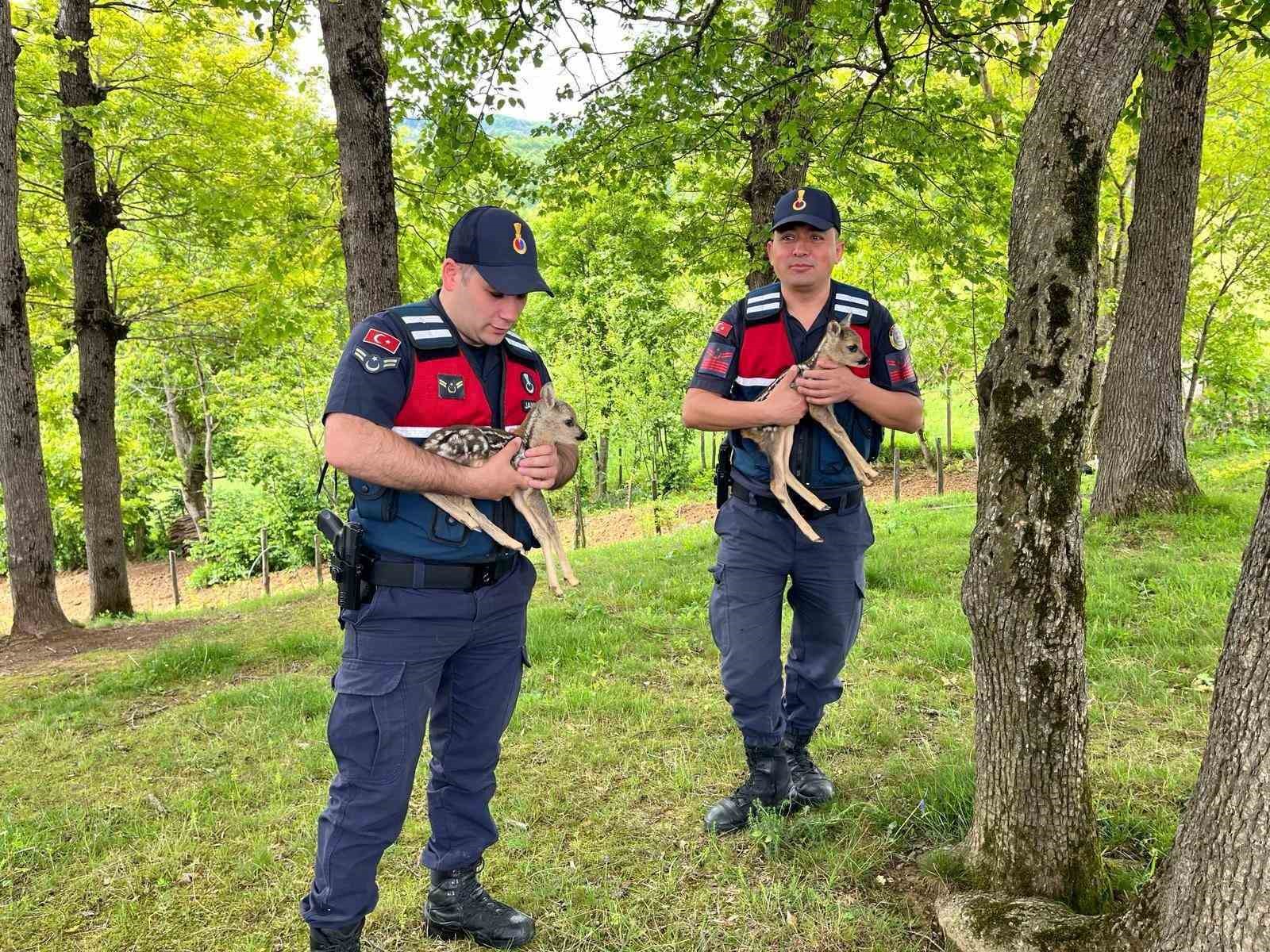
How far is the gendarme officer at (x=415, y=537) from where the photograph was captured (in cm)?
258

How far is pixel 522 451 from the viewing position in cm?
270

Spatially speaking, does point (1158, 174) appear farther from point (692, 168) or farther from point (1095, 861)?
point (1095, 861)

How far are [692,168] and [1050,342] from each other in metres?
8.61

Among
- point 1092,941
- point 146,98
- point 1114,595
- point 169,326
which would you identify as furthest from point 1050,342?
point 169,326

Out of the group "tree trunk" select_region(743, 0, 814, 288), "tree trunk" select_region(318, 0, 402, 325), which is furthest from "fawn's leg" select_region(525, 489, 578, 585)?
"tree trunk" select_region(743, 0, 814, 288)

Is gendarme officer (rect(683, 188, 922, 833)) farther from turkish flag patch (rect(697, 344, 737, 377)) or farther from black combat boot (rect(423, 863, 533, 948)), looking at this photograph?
black combat boot (rect(423, 863, 533, 948))

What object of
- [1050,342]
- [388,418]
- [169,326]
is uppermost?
[169,326]

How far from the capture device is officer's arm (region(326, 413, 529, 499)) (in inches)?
97.5

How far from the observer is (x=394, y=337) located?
2654mm

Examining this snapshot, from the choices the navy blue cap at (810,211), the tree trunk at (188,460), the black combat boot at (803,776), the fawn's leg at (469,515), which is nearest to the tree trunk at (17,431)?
the fawn's leg at (469,515)

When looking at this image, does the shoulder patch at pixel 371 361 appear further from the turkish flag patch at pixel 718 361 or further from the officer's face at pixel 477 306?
the turkish flag patch at pixel 718 361

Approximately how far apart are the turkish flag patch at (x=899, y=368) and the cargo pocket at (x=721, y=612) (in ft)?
3.83

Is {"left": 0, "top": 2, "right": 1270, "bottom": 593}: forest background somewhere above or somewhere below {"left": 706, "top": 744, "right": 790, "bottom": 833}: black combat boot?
above

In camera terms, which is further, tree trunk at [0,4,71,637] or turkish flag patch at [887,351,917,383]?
tree trunk at [0,4,71,637]
